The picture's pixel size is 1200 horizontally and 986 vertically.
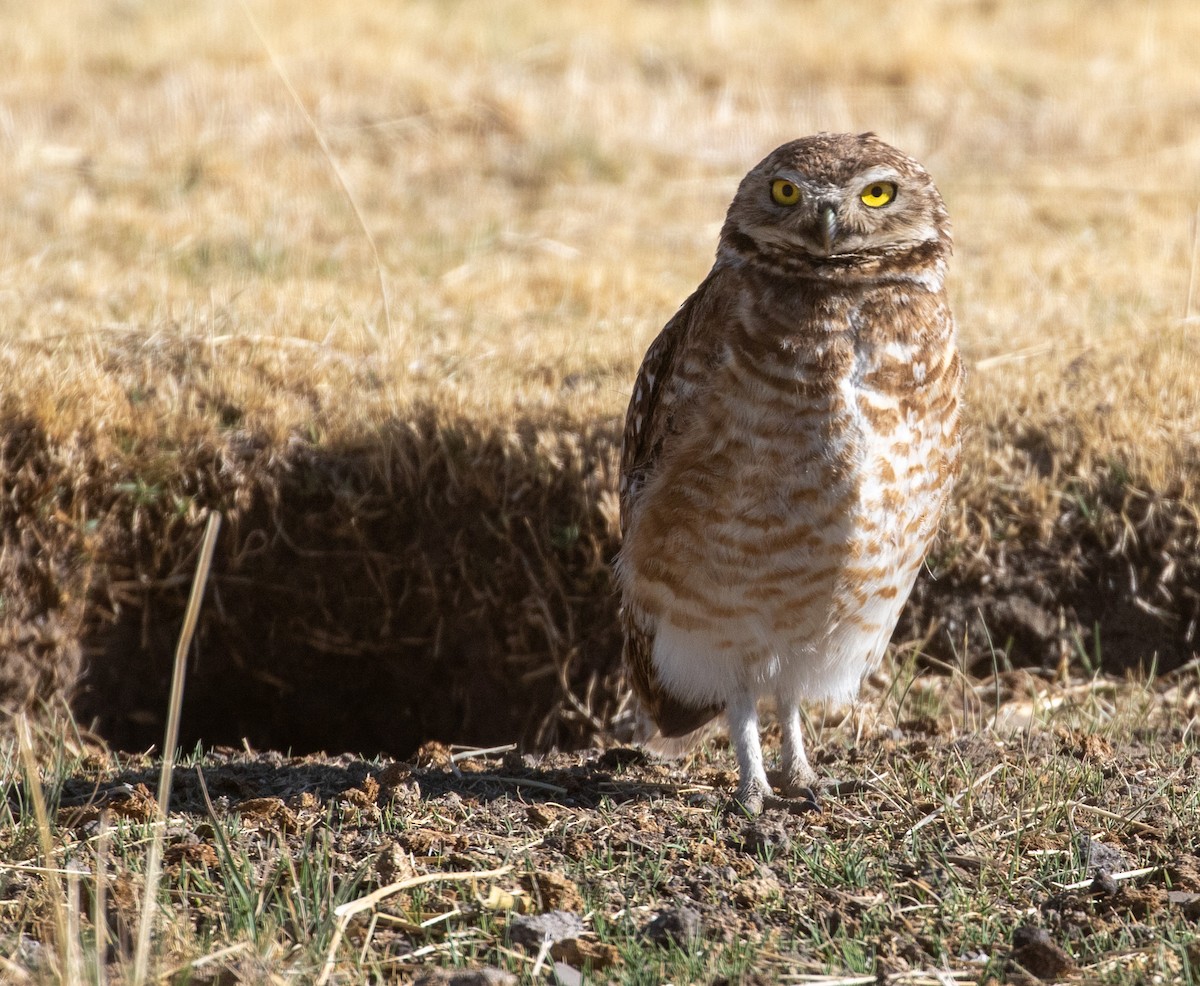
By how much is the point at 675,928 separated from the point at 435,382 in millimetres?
2710

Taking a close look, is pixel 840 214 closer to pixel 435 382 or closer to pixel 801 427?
pixel 801 427

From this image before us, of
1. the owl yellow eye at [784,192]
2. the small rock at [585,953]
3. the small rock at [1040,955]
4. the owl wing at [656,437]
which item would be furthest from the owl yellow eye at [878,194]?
the small rock at [585,953]

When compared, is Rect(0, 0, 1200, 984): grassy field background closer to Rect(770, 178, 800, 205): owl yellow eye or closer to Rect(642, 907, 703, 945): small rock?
Rect(642, 907, 703, 945): small rock

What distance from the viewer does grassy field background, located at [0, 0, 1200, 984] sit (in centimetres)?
301

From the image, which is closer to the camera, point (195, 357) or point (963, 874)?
point (963, 874)

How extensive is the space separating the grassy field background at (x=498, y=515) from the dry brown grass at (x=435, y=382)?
19mm

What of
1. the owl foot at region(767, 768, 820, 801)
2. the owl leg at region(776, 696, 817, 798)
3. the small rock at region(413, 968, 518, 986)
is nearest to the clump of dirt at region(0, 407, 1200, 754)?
the owl leg at region(776, 696, 817, 798)

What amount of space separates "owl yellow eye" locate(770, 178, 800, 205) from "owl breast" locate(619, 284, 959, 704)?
25 cm

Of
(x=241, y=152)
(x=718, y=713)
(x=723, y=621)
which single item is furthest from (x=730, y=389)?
(x=241, y=152)

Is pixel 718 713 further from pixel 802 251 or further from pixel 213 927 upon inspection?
pixel 213 927

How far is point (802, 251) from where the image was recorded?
349cm

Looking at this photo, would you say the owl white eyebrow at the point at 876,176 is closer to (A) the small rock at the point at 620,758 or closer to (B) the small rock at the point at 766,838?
(B) the small rock at the point at 766,838

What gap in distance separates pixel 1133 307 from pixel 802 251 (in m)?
3.05

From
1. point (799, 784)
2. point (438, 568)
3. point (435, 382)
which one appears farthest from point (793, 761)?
point (435, 382)
